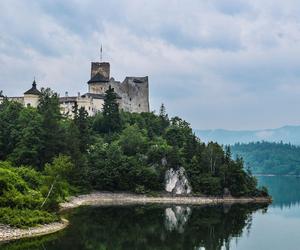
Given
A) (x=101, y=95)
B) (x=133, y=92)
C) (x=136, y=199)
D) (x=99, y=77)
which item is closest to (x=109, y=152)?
(x=136, y=199)

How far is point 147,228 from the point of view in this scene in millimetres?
45250

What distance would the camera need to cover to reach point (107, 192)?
68.2 meters

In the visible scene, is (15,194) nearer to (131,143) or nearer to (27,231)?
(27,231)

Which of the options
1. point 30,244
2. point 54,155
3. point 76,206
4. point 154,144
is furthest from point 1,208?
point 154,144

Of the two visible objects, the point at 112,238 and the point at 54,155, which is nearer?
the point at 112,238

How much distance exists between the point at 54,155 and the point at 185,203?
1806cm

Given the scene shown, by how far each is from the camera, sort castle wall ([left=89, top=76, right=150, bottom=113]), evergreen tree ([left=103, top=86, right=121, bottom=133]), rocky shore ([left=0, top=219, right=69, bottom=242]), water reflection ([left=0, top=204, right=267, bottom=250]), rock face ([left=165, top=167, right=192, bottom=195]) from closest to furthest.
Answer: rocky shore ([left=0, top=219, right=69, bottom=242]), water reflection ([left=0, top=204, right=267, bottom=250]), rock face ([left=165, top=167, right=192, bottom=195]), evergreen tree ([left=103, top=86, right=121, bottom=133]), castle wall ([left=89, top=76, right=150, bottom=113])

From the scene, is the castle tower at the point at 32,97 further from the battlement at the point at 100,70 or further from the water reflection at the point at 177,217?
the water reflection at the point at 177,217

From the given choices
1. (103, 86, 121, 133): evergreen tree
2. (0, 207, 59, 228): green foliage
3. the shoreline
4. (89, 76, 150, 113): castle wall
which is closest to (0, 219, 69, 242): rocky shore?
(0, 207, 59, 228): green foliage

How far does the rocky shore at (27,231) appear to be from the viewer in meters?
36.0

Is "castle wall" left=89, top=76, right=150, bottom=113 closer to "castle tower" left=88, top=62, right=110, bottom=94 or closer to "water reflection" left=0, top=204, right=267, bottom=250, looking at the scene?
"castle tower" left=88, top=62, right=110, bottom=94

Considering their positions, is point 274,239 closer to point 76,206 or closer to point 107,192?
point 76,206

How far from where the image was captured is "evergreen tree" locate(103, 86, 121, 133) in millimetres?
80500

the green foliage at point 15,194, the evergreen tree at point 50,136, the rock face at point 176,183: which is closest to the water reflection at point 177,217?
the rock face at point 176,183
